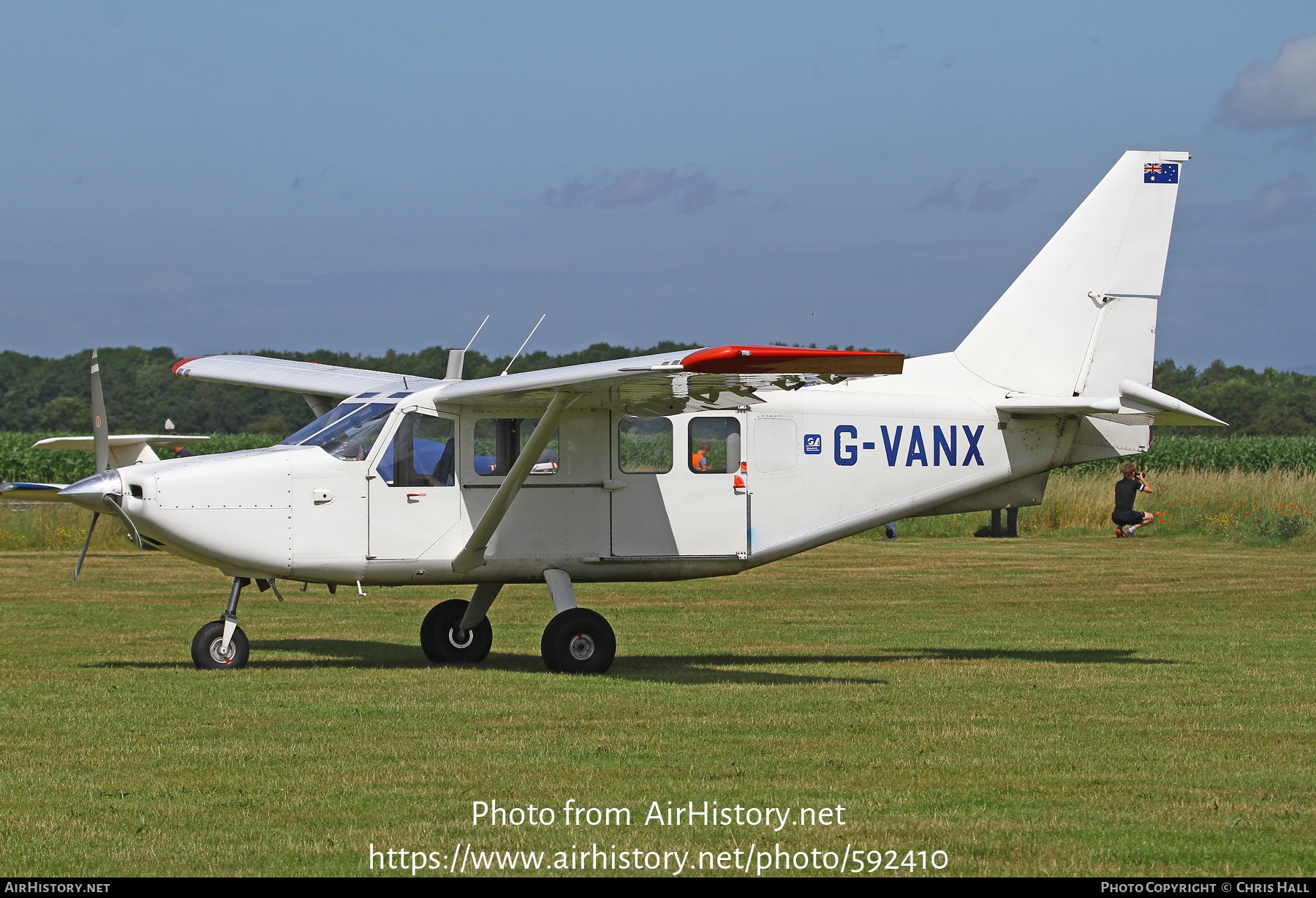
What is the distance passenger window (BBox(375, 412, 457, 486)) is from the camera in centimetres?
1285

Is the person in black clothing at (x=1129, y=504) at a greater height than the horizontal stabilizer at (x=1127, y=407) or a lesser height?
lesser

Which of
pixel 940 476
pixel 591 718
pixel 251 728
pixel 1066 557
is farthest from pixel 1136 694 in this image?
pixel 1066 557

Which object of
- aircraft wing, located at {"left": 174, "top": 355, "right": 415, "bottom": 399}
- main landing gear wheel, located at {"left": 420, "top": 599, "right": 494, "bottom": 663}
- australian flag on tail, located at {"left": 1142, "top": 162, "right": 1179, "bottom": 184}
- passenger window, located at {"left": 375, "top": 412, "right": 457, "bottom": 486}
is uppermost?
australian flag on tail, located at {"left": 1142, "top": 162, "right": 1179, "bottom": 184}

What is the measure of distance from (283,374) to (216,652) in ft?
13.5

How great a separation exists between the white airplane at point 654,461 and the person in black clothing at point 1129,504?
13.5 meters

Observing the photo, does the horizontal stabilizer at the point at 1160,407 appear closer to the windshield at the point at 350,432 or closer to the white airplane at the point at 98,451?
the windshield at the point at 350,432

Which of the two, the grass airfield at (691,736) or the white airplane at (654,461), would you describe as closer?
the grass airfield at (691,736)

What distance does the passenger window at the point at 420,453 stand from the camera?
1285 cm

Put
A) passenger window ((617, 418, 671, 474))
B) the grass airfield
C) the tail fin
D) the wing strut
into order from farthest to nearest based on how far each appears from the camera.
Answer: the tail fin < passenger window ((617, 418, 671, 474)) < the wing strut < the grass airfield

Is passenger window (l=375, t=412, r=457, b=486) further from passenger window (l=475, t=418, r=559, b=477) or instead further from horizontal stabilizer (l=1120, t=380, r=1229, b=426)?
horizontal stabilizer (l=1120, t=380, r=1229, b=426)

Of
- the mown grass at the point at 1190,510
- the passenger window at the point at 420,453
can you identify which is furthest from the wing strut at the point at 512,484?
the mown grass at the point at 1190,510

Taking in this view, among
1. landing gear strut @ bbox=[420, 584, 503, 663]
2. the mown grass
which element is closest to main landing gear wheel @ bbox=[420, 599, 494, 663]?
landing gear strut @ bbox=[420, 584, 503, 663]

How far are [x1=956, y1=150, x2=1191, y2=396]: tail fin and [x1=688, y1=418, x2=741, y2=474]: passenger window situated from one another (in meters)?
2.67

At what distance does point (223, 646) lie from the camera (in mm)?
13086
